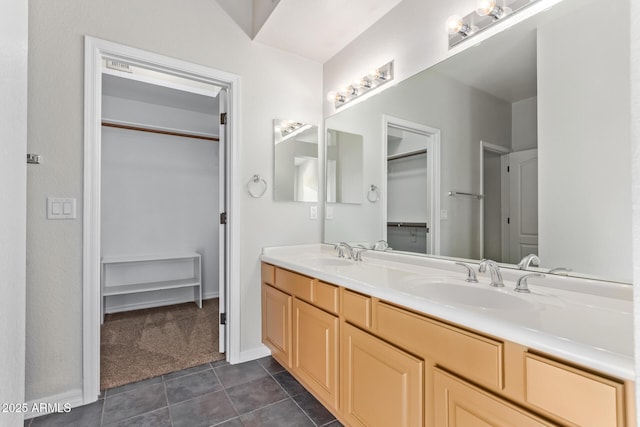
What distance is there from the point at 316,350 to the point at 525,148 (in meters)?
1.40

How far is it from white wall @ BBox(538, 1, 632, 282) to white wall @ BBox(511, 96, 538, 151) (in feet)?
0.07

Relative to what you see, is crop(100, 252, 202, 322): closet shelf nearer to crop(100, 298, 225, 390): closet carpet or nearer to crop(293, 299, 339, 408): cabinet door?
crop(100, 298, 225, 390): closet carpet

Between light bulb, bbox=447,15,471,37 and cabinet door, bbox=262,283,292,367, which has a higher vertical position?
light bulb, bbox=447,15,471,37

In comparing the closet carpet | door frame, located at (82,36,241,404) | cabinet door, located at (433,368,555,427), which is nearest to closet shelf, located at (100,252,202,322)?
the closet carpet

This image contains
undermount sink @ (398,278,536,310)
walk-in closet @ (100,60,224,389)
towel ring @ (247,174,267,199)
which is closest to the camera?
undermount sink @ (398,278,536,310)

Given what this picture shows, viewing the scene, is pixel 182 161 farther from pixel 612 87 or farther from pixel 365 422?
pixel 612 87

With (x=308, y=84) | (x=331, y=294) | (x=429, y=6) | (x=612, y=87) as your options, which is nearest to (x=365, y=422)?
(x=331, y=294)

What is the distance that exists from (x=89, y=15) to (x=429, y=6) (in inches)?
77.3

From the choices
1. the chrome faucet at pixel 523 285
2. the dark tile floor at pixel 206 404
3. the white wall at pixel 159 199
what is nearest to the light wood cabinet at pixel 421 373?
the dark tile floor at pixel 206 404

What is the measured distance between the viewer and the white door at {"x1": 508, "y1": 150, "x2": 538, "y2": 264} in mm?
1257

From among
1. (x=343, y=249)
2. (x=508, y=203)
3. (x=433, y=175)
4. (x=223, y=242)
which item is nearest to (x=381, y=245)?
(x=343, y=249)

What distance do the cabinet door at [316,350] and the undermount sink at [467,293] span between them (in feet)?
1.53

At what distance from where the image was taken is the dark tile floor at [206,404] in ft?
5.15

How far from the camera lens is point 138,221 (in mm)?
3492
